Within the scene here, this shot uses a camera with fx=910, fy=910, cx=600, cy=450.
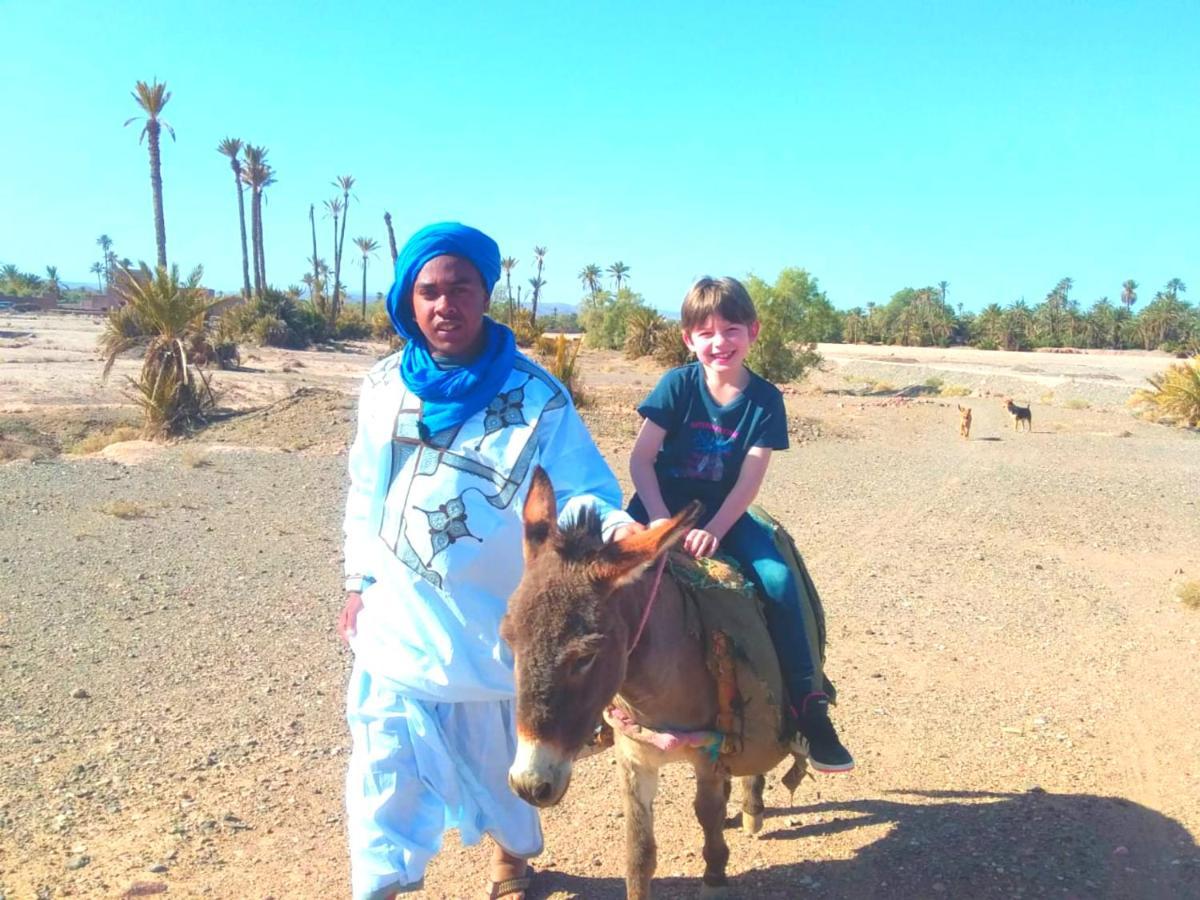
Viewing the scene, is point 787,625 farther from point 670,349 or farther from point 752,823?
point 670,349

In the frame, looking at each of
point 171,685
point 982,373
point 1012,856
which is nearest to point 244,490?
point 171,685

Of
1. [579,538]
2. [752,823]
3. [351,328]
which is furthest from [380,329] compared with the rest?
[579,538]

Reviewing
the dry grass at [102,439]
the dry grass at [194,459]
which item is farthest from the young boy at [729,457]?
the dry grass at [102,439]

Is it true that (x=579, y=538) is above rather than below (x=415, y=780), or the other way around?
above

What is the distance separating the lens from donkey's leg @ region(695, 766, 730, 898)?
3.41 m

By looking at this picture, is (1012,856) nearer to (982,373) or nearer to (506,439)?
(506,439)

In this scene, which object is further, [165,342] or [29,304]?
[29,304]

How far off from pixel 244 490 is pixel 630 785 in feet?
34.2

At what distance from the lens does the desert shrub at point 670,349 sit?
1436 inches

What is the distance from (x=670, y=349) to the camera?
123 ft

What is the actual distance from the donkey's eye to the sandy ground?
1.92m

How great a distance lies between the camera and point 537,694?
2.29 metres

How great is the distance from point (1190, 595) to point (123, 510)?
36.1ft

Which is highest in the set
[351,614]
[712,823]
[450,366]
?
[450,366]
